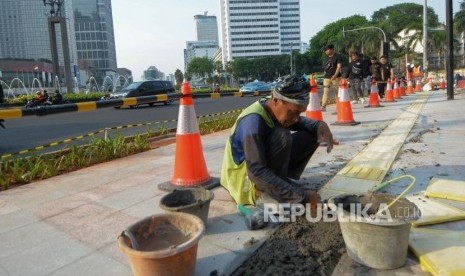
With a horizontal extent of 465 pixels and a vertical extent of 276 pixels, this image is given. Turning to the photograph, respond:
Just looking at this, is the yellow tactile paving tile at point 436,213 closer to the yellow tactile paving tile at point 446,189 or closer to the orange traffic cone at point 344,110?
the yellow tactile paving tile at point 446,189

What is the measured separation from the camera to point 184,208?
259cm

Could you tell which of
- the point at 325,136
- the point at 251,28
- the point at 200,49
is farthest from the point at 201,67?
the point at 200,49

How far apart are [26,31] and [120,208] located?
307 ft

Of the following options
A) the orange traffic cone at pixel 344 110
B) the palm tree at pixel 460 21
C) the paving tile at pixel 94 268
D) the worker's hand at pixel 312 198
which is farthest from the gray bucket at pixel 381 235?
the palm tree at pixel 460 21

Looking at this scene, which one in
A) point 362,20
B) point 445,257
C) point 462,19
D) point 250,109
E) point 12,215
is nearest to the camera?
point 445,257

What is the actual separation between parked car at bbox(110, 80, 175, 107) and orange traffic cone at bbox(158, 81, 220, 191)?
15.7 meters

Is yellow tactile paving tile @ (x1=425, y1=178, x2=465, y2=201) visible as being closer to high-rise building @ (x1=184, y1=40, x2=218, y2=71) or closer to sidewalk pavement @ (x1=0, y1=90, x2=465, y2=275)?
sidewalk pavement @ (x1=0, y1=90, x2=465, y2=275)

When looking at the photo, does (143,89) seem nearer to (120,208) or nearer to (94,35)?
(120,208)

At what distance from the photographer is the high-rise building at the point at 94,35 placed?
287 ft

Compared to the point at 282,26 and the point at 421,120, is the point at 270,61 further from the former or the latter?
the point at 421,120

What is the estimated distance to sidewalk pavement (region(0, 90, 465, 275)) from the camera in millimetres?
2416

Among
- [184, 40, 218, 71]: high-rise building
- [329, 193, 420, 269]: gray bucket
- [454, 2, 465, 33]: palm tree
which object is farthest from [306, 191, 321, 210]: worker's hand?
[184, 40, 218, 71]: high-rise building

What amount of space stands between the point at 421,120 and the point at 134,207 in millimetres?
6408

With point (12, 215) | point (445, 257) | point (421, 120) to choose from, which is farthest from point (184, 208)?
point (421, 120)
